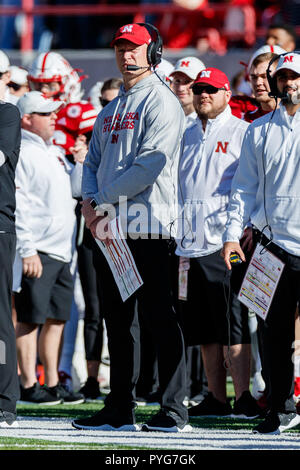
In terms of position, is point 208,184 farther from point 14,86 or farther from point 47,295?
point 14,86

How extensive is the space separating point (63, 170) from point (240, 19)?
19.0 feet

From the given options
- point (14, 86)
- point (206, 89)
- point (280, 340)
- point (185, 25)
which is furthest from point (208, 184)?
point (185, 25)

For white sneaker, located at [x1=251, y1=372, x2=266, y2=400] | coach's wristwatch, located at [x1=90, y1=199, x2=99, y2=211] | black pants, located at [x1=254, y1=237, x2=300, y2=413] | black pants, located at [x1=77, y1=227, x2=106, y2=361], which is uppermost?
coach's wristwatch, located at [x1=90, y1=199, x2=99, y2=211]

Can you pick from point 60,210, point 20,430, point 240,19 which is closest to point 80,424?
point 20,430

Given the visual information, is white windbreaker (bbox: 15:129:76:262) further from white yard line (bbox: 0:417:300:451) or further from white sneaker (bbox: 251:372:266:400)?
white yard line (bbox: 0:417:300:451)

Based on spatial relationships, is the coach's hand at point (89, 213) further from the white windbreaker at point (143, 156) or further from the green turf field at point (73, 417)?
the green turf field at point (73, 417)

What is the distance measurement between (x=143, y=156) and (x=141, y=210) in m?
0.30

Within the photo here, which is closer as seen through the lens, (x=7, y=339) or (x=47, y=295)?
(x=7, y=339)

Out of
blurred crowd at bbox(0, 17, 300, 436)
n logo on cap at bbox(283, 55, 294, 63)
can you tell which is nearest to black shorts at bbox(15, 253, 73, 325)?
blurred crowd at bbox(0, 17, 300, 436)

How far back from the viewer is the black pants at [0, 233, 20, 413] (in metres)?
5.54

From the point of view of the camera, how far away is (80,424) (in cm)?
564

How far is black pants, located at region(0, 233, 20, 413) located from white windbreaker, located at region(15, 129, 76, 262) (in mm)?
1863

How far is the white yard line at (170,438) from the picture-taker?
16.1ft

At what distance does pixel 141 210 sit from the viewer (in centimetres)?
557
